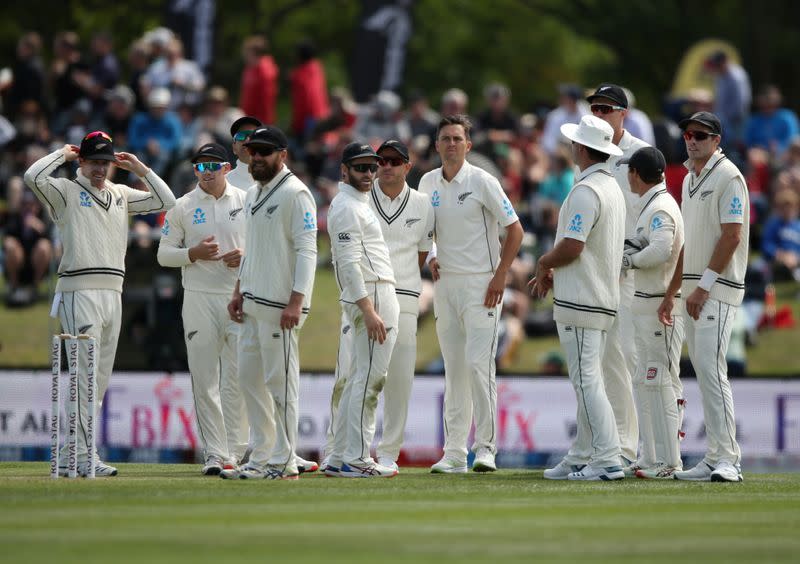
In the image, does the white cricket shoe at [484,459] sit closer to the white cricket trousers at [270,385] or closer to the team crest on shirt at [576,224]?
the white cricket trousers at [270,385]

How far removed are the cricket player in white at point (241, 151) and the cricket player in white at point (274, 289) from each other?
1.66 m

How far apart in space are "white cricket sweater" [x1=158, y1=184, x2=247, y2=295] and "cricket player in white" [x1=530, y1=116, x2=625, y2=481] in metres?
2.63

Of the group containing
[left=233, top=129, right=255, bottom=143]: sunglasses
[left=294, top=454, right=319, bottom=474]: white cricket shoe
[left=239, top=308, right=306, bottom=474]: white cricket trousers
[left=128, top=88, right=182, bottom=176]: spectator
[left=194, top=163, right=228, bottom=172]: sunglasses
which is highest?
[left=128, top=88, right=182, bottom=176]: spectator

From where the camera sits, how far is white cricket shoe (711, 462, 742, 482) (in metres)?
11.6

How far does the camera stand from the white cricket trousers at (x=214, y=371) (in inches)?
494

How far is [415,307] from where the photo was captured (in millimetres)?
12695

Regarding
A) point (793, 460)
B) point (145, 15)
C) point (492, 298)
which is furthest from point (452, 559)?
point (145, 15)

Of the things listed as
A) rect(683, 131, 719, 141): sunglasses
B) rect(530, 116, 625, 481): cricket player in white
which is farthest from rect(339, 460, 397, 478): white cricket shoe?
rect(683, 131, 719, 141): sunglasses

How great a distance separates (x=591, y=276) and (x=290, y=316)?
7.46 ft

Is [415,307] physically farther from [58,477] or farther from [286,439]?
[58,477]

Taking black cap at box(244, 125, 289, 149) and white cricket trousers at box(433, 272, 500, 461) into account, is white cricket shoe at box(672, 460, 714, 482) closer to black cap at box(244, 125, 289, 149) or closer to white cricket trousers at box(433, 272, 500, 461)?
white cricket trousers at box(433, 272, 500, 461)

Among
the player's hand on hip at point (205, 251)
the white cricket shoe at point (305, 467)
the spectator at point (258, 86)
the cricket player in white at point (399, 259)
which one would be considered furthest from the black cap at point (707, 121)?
the spectator at point (258, 86)

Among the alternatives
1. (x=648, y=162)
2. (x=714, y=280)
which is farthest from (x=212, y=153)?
(x=714, y=280)

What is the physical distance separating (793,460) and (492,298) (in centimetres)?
625
